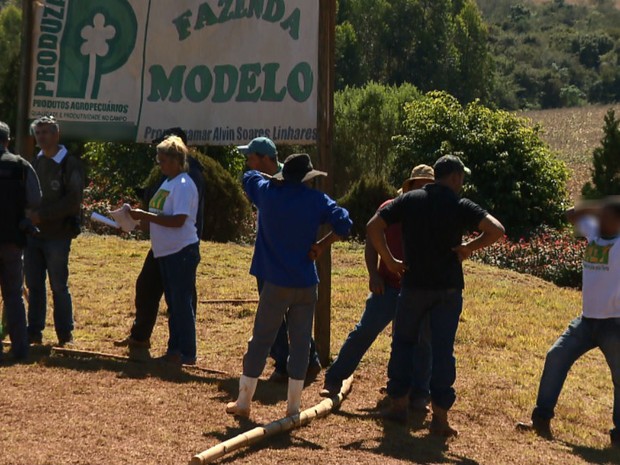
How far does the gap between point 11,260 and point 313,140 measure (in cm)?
244

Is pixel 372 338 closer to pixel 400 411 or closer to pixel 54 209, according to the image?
pixel 400 411

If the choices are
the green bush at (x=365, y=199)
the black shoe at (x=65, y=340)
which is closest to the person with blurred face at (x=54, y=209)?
the black shoe at (x=65, y=340)

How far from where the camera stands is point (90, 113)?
10070 millimetres

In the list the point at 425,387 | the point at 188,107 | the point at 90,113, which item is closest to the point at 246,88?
the point at 188,107

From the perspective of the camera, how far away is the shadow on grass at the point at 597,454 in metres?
7.53

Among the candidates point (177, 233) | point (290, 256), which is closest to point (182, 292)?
point (177, 233)

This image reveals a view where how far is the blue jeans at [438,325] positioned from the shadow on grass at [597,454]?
96 centimetres

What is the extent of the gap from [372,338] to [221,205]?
10.4m

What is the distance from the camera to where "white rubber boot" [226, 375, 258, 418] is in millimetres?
7367

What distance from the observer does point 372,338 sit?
8172 mm

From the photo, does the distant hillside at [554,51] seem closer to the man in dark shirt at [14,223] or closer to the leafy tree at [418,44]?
the leafy tree at [418,44]

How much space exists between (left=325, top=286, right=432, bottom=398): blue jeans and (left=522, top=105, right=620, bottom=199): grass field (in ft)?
121

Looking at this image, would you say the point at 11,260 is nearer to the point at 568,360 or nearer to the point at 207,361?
the point at 207,361

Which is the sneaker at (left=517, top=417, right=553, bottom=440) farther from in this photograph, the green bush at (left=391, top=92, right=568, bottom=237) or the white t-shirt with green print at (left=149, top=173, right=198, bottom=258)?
the green bush at (left=391, top=92, right=568, bottom=237)
